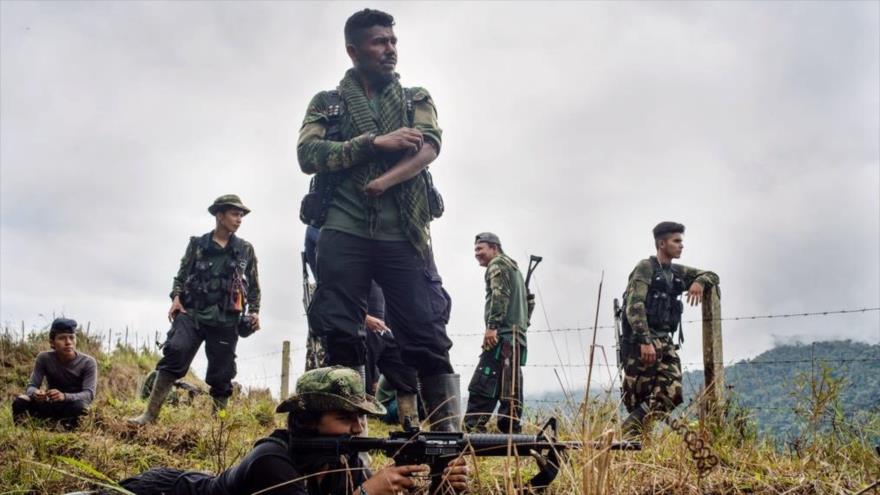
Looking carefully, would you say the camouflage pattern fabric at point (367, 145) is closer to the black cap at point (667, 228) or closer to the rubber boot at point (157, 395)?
the rubber boot at point (157, 395)

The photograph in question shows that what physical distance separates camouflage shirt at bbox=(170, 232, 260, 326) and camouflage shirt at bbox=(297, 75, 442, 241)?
278 cm

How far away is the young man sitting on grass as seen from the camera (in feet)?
21.1

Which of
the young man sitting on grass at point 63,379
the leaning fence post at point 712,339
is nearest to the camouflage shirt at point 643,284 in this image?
the leaning fence post at point 712,339

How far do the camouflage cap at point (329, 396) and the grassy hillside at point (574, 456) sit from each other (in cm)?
56

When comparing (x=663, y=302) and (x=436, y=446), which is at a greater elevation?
(x=663, y=302)

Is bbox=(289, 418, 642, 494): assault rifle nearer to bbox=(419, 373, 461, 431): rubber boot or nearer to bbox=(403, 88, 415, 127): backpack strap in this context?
bbox=(419, 373, 461, 431): rubber boot

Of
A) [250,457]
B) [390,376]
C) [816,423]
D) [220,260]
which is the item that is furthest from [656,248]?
[250,457]

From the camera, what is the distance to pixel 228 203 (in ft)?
21.6

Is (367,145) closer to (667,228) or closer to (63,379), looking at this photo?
(667,228)

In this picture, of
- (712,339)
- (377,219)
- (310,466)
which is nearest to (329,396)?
(310,466)

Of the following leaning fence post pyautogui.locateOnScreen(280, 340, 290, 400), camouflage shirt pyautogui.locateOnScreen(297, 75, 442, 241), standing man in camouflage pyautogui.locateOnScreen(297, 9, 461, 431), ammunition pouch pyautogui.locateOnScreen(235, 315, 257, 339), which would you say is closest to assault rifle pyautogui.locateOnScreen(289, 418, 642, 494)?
standing man in camouflage pyautogui.locateOnScreen(297, 9, 461, 431)

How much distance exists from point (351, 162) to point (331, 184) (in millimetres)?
218

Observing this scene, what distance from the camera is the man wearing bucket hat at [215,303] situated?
621cm

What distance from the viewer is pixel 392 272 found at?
3893 mm
